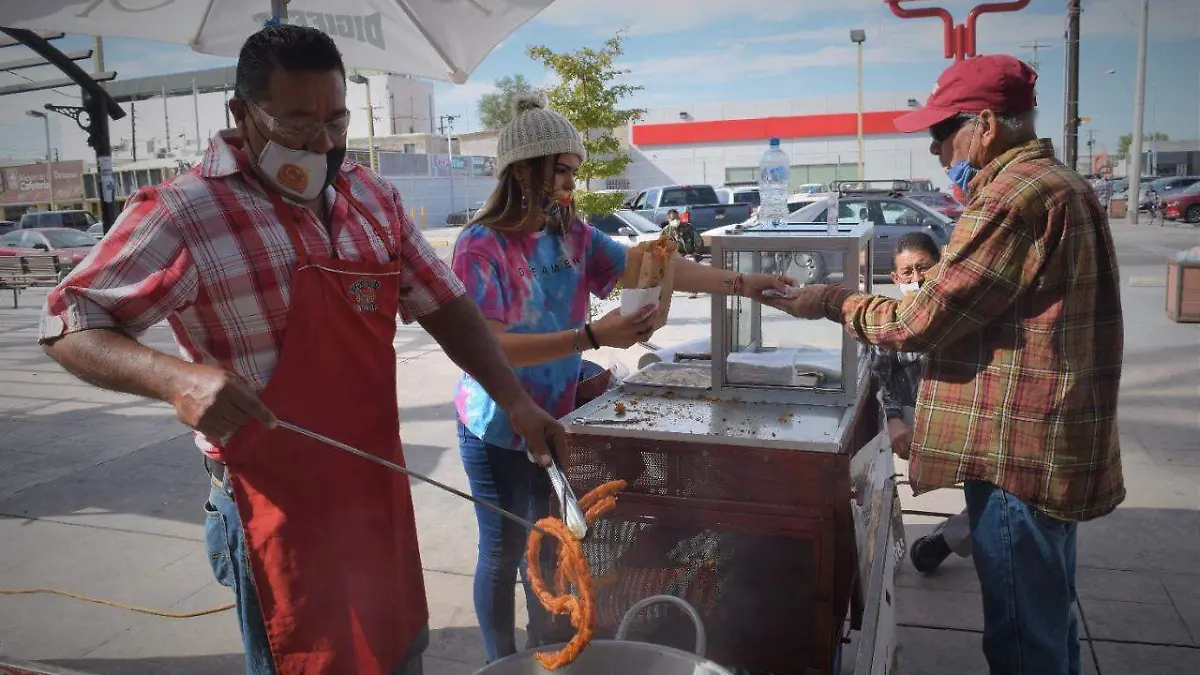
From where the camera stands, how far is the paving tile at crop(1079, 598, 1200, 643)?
3.28m

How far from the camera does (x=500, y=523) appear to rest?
8.73 ft

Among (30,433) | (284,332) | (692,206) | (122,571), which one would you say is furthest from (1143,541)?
(692,206)

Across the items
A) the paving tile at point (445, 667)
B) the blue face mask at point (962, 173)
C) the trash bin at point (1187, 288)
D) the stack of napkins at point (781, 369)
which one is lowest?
the paving tile at point (445, 667)

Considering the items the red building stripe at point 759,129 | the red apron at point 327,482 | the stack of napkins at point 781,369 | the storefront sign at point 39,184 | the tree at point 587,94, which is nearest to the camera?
the red apron at point 327,482

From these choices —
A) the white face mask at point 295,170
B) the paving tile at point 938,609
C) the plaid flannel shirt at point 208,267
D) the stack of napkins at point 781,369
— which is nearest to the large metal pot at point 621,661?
the plaid flannel shirt at point 208,267

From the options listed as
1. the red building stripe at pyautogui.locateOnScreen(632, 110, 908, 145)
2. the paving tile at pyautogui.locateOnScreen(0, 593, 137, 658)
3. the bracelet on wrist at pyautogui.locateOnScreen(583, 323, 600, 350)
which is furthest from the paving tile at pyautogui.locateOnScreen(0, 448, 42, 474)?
the red building stripe at pyautogui.locateOnScreen(632, 110, 908, 145)

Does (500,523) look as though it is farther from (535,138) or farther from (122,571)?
(122,571)

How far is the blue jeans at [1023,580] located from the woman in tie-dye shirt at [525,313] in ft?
3.36

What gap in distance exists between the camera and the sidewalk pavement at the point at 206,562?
3.36 metres

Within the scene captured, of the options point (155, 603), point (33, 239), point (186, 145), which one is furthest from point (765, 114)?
point (155, 603)

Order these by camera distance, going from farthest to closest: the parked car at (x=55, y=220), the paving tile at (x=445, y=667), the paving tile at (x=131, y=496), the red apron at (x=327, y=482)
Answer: the parked car at (x=55, y=220) < the paving tile at (x=131, y=496) < the paving tile at (x=445, y=667) < the red apron at (x=327, y=482)

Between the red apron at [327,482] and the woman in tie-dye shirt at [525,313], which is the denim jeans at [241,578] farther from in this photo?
the woman in tie-dye shirt at [525,313]

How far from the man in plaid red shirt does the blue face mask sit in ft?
5.08

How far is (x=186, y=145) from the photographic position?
127 ft
